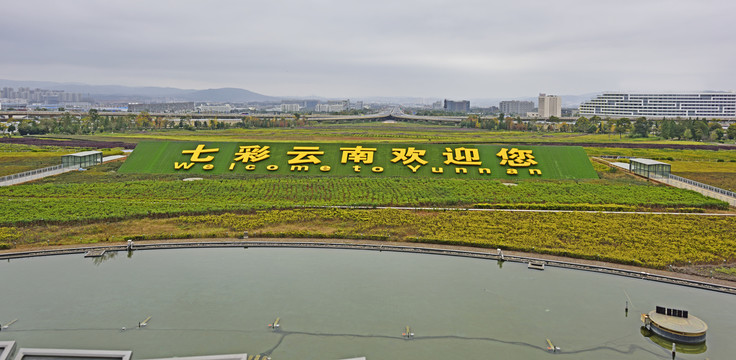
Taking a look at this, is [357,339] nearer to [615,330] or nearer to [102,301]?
[615,330]

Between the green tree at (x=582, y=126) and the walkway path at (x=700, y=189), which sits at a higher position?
the green tree at (x=582, y=126)

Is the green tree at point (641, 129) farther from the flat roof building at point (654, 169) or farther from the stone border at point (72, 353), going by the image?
the stone border at point (72, 353)

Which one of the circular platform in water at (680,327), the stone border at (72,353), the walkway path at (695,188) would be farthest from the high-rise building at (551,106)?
the stone border at (72,353)

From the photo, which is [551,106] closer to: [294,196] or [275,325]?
[294,196]

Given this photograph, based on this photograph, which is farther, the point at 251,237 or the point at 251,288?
the point at 251,237

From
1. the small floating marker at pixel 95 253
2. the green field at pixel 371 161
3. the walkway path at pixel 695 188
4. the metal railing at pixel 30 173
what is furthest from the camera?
the green field at pixel 371 161

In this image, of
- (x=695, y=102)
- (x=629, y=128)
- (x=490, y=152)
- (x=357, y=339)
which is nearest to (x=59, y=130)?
(x=490, y=152)
